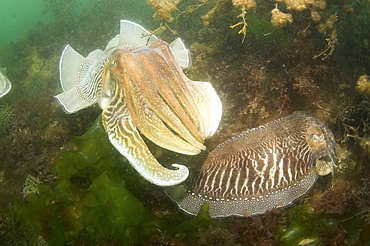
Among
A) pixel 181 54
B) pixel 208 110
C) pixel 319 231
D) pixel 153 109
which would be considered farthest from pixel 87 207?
pixel 181 54

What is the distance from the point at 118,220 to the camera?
10.9ft

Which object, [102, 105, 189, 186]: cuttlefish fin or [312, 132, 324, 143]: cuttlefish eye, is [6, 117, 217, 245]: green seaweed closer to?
[102, 105, 189, 186]: cuttlefish fin

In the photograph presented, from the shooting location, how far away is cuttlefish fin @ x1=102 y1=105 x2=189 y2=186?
295 centimetres

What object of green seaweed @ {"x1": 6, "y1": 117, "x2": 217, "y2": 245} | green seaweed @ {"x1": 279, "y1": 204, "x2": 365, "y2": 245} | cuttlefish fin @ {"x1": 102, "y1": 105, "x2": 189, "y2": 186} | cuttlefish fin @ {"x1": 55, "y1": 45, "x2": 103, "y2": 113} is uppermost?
cuttlefish fin @ {"x1": 55, "y1": 45, "x2": 103, "y2": 113}

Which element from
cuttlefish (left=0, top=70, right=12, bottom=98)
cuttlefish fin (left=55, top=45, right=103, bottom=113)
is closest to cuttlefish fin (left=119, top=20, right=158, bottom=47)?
cuttlefish fin (left=55, top=45, right=103, bottom=113)

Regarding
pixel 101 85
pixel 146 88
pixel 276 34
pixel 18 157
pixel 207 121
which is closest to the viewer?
pixel 146 88

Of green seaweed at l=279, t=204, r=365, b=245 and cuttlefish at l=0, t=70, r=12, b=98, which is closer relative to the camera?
green seaweed at l=279, t=204, r=365, b=245

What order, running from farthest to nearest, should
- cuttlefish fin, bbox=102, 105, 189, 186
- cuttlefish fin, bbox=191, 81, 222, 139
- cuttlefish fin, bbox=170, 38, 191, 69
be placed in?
1. cuttlefish fin, bbox=170, 38, 191, 69
2. cuttlefish fin, bbox=191, 81, 222, 139
3. cuttlefish fin, bbox=102, 105, 189, 186

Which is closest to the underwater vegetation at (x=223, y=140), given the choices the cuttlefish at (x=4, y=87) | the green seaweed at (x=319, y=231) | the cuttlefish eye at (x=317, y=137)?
the green seaweed at (x=319, y=231)

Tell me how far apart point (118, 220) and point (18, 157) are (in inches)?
115

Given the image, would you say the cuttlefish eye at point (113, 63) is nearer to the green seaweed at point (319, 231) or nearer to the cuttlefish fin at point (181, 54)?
the cuttlefish fin at point (181, 54)

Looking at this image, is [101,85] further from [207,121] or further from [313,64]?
[313,64]

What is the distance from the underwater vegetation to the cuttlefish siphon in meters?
0.23

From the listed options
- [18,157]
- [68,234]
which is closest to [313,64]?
[68,234]
